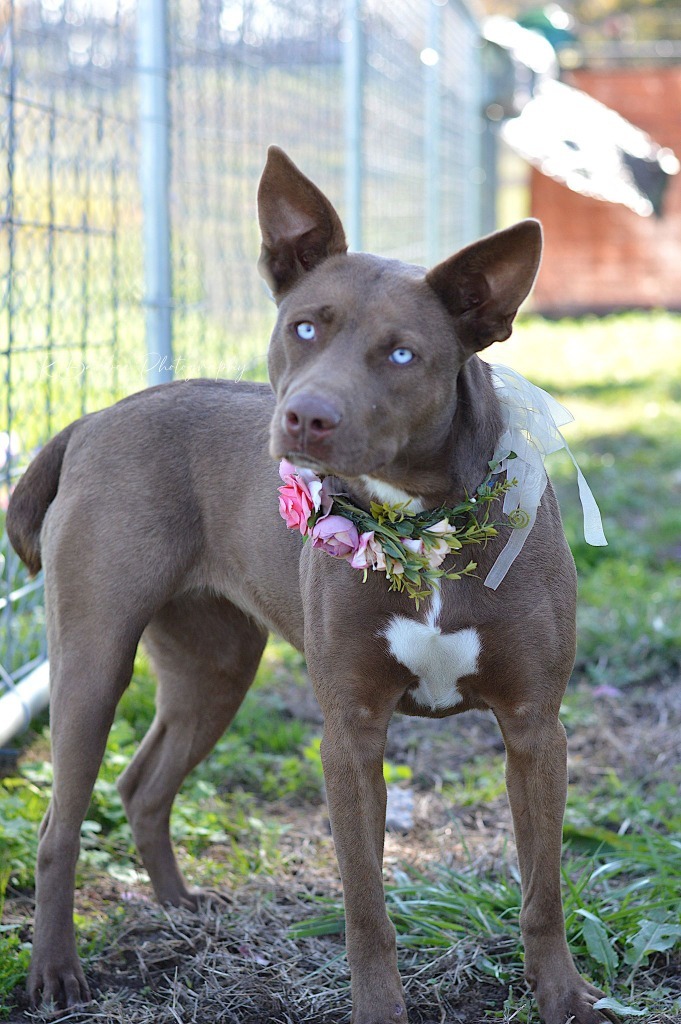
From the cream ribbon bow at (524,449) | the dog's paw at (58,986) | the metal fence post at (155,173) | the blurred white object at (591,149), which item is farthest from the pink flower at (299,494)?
the blurred white object at (591,149)

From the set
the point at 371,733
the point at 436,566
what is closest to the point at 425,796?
the point at 371,733

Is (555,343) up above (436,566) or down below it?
below

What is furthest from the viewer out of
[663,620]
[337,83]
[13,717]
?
[337,83]

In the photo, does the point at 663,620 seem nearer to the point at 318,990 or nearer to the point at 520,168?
the point at 318,990

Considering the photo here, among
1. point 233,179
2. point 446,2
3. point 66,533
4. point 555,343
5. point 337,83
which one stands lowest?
point 555,343

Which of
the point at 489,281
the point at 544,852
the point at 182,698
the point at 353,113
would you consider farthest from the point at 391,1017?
the point at 353,113

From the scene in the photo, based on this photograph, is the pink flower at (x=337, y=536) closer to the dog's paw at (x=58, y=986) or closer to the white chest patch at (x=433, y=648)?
the white chest patch at (x=433, y=648)

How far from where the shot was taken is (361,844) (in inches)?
98.1

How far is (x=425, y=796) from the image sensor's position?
378 cm

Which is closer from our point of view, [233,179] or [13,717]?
[13,717]

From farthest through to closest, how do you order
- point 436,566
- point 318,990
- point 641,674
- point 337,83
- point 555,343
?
point 555,343, point 337,83, point 641,674, point 318,990, point 436,566

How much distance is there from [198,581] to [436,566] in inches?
33.8

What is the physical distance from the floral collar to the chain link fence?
482 millimetres

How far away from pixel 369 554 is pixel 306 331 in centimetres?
45
